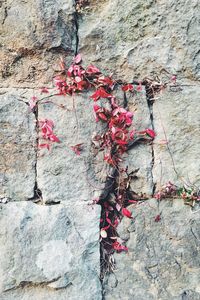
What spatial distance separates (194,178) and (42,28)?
3.79 ft

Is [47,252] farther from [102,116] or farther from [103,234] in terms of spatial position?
[102,116]

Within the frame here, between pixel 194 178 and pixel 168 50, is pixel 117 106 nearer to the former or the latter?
pixel 168 50

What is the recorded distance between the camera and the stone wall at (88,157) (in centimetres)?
205

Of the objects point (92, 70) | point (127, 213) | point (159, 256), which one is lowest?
point (159, 256)

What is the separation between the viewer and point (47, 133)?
2.15 metres

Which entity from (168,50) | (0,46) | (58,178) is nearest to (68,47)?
(0,46)

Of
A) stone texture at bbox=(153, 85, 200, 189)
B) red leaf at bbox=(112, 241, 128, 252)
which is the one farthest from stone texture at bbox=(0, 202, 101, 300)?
stone texture at bbox=(153, 85, 200, 189)

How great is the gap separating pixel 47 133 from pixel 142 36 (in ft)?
2.50

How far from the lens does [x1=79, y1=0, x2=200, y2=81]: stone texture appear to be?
2.26m

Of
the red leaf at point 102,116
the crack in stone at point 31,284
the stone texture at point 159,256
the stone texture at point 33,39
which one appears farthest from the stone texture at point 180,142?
the crack in stone at point 31,284

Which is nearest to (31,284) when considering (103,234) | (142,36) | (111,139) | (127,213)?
(103,234)

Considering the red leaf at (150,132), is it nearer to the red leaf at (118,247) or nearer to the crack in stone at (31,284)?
the red leaf at (118,247)

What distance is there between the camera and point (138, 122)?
7.40ft

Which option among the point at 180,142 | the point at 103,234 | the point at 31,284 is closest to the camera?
the point at 31,284
